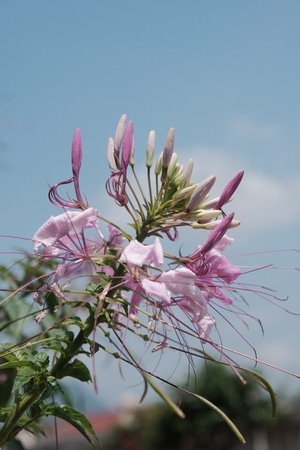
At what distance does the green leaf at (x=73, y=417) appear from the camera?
140cm

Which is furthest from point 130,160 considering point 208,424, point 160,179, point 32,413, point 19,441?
point 208,424

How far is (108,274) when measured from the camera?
145 cm

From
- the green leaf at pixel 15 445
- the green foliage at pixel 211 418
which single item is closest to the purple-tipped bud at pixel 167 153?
the green leaf at pixel 15 445

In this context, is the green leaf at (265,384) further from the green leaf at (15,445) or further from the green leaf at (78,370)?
the green leaf at (15,445)

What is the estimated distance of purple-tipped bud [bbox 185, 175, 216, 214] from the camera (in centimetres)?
145

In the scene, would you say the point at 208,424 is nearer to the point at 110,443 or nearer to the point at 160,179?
the point at 110,443

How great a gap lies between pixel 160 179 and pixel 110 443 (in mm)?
33669

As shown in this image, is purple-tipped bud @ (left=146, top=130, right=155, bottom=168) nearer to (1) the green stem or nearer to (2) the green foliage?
(1) the green stem

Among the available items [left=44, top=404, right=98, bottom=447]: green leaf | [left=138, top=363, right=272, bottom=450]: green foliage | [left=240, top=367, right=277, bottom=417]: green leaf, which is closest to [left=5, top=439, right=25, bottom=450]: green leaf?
[left=44, top=404, right=98, bottom=447]: green leaf

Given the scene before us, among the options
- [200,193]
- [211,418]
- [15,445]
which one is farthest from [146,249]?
[211,418]

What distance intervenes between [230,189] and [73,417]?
479 millimetres

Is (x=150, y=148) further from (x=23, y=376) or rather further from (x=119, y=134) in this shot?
(x=23, y=376)

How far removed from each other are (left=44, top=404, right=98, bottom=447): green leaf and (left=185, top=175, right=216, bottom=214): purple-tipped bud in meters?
0.40

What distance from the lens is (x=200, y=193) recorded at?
1.45 meters
